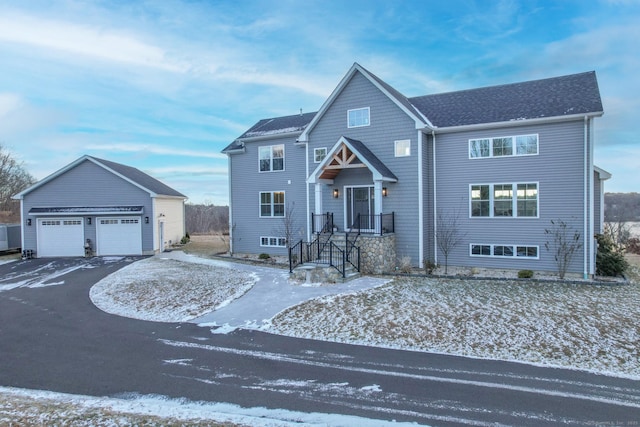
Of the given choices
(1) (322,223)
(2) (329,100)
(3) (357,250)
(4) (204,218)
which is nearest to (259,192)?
(1) (322,223)

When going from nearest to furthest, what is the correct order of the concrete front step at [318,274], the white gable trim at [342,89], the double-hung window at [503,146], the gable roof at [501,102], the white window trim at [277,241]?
1. the concrete front step at [318,274]
2. the gable roof at [501,102]
3. the double-hung window at [503,146]
4. the white gable trim at [342,89]
5. the white window trim at [277,241]

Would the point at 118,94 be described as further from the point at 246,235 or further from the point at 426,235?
the point at 426,235

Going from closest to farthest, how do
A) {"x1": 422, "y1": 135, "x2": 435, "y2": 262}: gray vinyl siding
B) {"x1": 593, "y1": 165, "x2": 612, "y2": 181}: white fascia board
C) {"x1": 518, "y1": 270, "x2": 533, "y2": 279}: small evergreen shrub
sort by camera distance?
1. {"x1": 518, "y1": 270, "x2": 533, "y2": 279}: small evergreen shrub
2. {"x1": 593, "y1": 165, "x2": 612, "y2": 181}: white fascia board
3. {"x1": 422, "y1": 135, "x2": 435, "y2": 262}: gray vinyl siding

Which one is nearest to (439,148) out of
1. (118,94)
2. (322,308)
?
(322,308)

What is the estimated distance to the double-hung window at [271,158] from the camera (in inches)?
795

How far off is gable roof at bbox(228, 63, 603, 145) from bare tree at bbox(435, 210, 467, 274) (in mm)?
3696

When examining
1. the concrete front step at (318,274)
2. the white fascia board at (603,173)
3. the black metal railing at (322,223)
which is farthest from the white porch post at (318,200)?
the white fascia board at (603,173)

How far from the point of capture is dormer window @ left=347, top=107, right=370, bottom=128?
16859 mm

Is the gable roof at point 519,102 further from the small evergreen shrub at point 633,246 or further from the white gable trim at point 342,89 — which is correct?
the small evergreen shrub at point 633,246

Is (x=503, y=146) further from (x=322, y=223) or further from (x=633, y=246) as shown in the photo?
(x=633, y=246)

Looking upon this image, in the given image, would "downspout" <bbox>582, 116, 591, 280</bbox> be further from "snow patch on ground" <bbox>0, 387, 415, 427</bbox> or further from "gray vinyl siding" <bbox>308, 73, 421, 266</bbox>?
"snow patch on ground" <bbox>0, 387, 415, 427</bbox>

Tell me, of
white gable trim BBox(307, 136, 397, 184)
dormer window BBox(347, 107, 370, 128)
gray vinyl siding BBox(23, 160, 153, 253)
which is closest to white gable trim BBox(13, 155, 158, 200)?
gray vinyl siding BBox(23, 160, 153, 253)

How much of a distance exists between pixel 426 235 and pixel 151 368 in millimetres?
12124

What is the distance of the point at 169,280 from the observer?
46.8 ft
